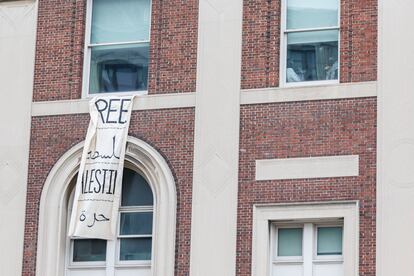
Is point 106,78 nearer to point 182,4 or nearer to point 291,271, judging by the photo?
point 182,4

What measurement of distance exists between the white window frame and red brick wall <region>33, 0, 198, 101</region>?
302 centimetres

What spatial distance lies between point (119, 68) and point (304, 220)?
5.15 m

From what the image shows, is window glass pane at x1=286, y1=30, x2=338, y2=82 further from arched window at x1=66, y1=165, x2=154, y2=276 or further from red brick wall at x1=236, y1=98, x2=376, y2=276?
arched window at x1=66, y1=165, x2=154, y2=276

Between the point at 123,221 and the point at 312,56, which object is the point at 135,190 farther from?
the point at 312,56

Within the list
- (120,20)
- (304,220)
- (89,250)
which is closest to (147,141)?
(89,250)

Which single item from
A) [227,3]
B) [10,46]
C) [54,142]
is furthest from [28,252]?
[227,3]

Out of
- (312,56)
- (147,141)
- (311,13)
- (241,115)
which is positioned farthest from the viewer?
(147,141)

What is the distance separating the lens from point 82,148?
28.8 metres

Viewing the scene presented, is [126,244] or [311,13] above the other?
[311,13]

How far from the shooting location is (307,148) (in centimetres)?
2722

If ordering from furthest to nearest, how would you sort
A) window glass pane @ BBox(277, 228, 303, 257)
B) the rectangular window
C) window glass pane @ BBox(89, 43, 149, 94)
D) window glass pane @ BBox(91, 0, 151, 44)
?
window glass pane @ BBox(91, 0, 151, 44), window glass pane @ BBox(89, 43, 149, 94), window glass pane @ BBox(277, 228, 303, 257), the rectangular window

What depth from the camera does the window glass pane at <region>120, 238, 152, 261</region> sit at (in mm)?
28337

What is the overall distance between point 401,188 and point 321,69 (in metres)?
3.01

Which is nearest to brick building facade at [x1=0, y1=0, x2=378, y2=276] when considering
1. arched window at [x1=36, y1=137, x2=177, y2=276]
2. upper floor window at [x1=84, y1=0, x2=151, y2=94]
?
arched window at [x1=36, y1=137, x2=177, y2=276]
